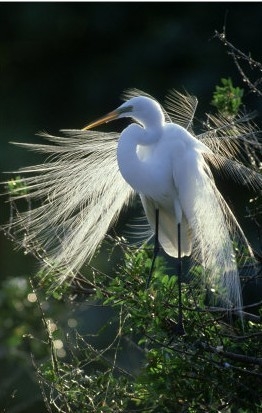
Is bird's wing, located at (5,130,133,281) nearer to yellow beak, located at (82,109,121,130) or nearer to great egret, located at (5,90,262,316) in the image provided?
great egret, located at (5,90,262,316)

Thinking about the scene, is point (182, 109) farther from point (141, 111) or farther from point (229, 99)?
point (141, 111)

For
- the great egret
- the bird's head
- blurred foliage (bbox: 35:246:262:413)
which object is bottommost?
blurred foliage (bbox: 35:246:262:413)

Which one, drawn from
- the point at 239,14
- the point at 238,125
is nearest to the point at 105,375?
the point at 238,125

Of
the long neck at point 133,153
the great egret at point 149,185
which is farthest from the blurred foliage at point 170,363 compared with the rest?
the long neck at point 133,153

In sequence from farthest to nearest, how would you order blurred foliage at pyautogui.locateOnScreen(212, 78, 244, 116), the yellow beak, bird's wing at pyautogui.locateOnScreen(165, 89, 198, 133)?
bird's wing at pyautogui.locateOnScreen(165, 89, 198, 133), blurred foliage at pyautogui.locateOnScreen(212, 78, 244, 116), the yellow beak

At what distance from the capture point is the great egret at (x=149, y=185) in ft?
8.64

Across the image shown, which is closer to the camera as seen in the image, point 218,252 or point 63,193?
point 218,252

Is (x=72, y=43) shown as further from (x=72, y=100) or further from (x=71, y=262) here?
(x=71, y=262)

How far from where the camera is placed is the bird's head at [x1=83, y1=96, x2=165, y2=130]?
263 cm

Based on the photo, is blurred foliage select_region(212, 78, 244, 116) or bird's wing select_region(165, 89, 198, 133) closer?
blurred foliage select_region(212, 78, 244, 116)

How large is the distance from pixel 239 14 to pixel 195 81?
2.14 feet

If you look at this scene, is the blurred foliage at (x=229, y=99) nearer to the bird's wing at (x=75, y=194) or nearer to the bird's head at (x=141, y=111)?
the bird's head at (x=141, y=111)

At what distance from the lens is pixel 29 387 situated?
482 centimetres

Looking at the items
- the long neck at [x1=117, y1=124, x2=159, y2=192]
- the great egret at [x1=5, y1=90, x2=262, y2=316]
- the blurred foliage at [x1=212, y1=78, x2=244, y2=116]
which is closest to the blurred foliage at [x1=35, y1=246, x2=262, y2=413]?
the great egret at [x1=5, y1=90, x2=262, y2=316]
